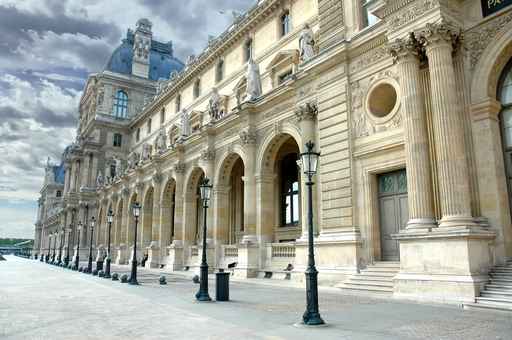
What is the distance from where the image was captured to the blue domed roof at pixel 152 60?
65.6 meters

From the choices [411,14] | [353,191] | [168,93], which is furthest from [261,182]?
[168,93]

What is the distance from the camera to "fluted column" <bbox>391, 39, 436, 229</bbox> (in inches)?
535

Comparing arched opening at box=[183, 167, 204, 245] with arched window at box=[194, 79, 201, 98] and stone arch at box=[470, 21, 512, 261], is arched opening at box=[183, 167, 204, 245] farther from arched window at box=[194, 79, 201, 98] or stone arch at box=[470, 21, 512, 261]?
stone arch at box=[470, 21, 512, 261]

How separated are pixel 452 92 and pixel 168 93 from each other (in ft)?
120

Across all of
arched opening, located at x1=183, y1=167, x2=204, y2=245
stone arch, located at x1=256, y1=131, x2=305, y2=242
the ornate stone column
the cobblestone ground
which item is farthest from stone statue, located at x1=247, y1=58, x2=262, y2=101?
the cobblestone ground

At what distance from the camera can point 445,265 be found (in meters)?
12.2

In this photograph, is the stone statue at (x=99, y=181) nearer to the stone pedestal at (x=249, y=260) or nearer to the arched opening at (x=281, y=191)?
the arched opening at (x=281, y=191)

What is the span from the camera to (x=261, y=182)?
24.1 meters

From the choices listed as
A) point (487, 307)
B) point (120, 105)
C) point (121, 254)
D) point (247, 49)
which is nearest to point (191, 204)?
point (247, 49)

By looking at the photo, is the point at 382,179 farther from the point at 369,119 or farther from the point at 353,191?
the point at 369,119

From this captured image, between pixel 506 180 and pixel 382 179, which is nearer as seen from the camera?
pixel 506 180

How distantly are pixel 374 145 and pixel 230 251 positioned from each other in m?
13.2

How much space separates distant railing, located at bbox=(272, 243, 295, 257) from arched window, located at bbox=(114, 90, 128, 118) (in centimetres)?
4598

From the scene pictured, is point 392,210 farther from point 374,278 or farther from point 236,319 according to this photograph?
point 236,319
